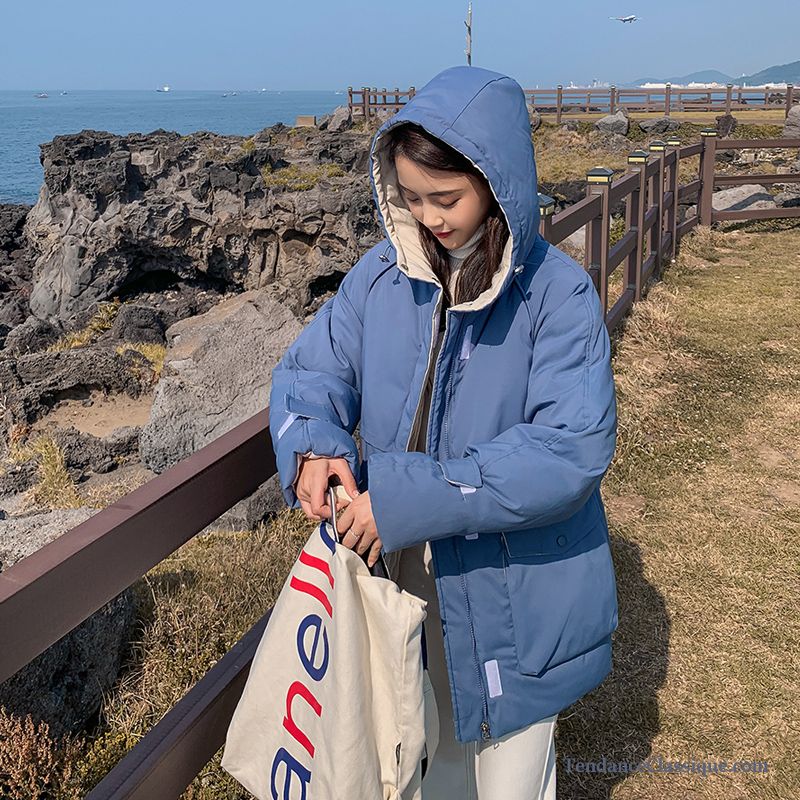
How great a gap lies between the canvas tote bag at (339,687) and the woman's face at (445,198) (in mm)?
502

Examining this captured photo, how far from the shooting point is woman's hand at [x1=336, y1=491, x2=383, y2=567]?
148cm

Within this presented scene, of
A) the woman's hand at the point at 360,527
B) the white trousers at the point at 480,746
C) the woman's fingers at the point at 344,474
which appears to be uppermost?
the woman's fingers at the point at 344,474

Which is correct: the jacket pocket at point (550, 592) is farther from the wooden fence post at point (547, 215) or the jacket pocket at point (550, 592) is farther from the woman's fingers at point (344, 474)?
the wooden fence post at point (547, 215)

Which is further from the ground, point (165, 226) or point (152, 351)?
point (165, 226)

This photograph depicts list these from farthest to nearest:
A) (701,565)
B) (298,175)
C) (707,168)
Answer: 1. (298,175)
2. (707,168)
3. (701,565)

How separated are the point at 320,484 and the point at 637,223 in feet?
21.0

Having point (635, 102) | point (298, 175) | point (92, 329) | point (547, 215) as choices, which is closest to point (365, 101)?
point (635, 102)

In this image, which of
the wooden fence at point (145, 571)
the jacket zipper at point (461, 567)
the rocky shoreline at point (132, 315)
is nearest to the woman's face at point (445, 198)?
the jacket zipper at point (461, 567)

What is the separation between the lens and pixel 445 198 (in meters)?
1.55

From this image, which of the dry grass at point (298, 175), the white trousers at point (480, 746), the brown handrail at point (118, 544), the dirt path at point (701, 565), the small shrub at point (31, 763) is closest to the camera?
the brown handrail at point (118, 544)

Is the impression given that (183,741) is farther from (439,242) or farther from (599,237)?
(599,237)

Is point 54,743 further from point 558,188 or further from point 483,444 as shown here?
point 558,188

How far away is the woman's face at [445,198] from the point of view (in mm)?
1529

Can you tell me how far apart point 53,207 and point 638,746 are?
14.4m
